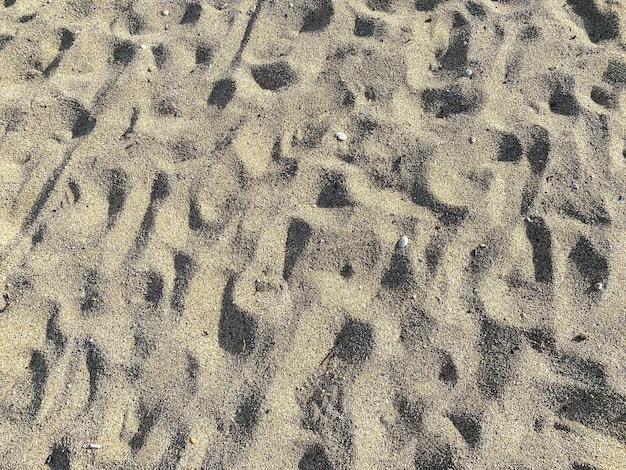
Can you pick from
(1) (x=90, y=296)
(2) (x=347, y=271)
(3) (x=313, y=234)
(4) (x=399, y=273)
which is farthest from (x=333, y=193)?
(1) (x=90, y=296)

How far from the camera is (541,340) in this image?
7.12 feet

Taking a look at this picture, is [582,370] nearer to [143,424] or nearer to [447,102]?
[447,102]

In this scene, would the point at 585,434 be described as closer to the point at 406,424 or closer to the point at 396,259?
the point at 406,424

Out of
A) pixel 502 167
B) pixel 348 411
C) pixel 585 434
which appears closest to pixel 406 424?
pixel 348 411

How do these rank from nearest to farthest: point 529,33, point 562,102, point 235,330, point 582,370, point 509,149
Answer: point 582,370
point 235,330
point 509,149
point 562,102
point 529,33

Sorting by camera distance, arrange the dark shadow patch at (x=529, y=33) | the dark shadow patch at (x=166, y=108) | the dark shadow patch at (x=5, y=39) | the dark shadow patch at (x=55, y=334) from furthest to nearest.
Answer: the dark shadow patch at (x=5, y=39) < the dark shadow patch at (x=529, y=33) < the dark shadow patch at (x=166, y=108) < the dark shadow patch at (x=55, y=334)

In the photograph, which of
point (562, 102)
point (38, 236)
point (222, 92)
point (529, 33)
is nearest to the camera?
point (38, 236)

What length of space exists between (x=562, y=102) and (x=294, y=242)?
148 cm

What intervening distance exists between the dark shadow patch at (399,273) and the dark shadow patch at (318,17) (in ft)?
4.59

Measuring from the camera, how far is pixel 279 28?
2980mm

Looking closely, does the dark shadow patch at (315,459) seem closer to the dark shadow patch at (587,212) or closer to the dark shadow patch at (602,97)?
the dark shadow patch at (587,212)

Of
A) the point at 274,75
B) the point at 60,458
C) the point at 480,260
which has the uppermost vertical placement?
the point at 274,75

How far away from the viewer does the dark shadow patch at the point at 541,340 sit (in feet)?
7.07

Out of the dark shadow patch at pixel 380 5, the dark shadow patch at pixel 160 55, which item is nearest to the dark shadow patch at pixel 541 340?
the dark shadow patch at pixel 380 5
